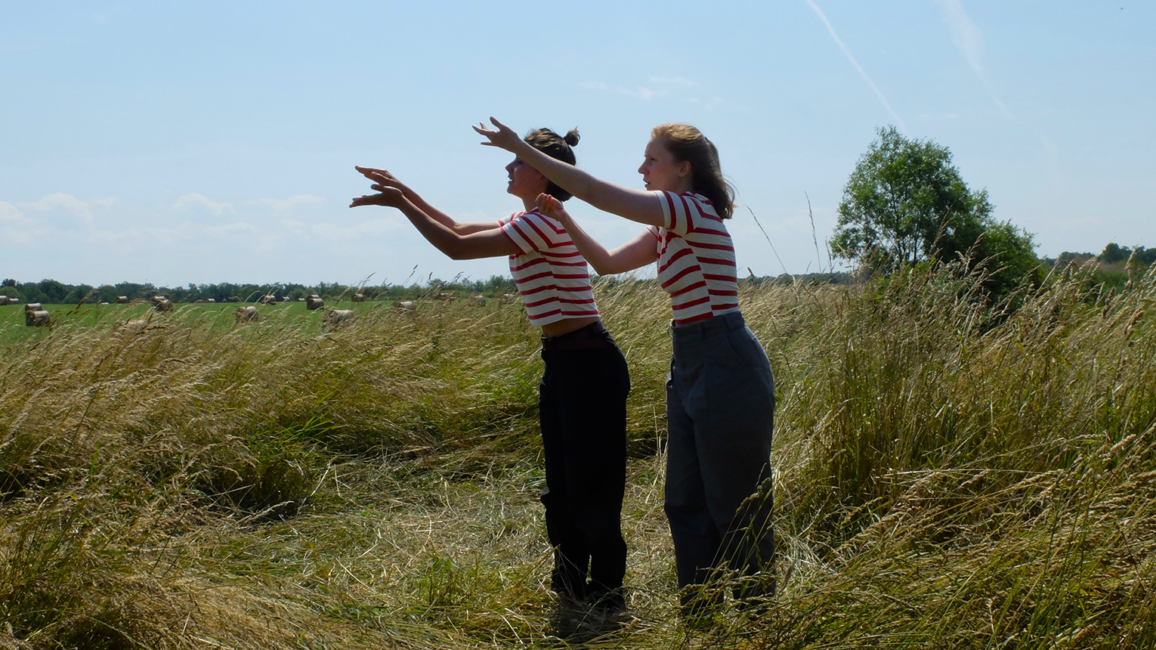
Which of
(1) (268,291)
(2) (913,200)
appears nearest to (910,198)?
(2) (913,200)

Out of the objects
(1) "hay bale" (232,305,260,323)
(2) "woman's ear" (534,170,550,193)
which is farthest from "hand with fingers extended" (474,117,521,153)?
(1) "hay bale" (232,305,260,323)

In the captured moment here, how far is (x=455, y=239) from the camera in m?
2.58

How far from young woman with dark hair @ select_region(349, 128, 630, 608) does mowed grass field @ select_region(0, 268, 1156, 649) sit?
17cm

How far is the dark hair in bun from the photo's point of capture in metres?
2.87

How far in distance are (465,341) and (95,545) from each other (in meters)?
4.60

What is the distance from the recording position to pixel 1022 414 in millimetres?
3137

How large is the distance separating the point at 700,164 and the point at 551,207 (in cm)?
50

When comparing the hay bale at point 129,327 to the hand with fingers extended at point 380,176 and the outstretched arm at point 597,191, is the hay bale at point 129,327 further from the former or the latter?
the outstretched arm at point 597,191

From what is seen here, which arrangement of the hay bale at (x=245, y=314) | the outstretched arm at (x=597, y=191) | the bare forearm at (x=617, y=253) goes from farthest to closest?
the hay bale at (x=245, y=314)
the bare forearm at (x=617, y=253)
the outstretched arm at (x=597, y=191)

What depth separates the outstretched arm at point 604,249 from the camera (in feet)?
7.82

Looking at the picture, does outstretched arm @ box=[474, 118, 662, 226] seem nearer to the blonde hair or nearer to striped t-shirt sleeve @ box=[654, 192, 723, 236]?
striped t-shirt sleeve @ box=[654, 192, 723, 236]

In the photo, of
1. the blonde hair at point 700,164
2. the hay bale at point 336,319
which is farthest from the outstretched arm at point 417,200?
the hay bale at point 336,319

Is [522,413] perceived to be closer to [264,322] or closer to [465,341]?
[465,341]

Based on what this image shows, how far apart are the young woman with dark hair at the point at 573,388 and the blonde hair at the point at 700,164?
51cm
